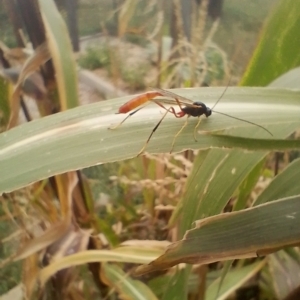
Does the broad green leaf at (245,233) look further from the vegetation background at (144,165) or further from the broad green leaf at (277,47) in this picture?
the broad green leaf at (277,47)

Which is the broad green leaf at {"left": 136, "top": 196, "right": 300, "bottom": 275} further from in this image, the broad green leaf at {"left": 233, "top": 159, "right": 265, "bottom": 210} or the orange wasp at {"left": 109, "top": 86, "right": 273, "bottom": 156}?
the broad green leaf at {"left": 233, "top": 159, "right": 265, "bottom": 210}

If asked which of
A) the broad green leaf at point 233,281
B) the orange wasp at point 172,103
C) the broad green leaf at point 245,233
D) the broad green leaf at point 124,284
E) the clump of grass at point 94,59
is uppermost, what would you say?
the orange wasp at point 172,103

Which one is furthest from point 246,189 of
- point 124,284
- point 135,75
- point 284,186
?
point 135,75

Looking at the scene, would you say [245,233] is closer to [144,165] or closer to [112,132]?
[112,132]

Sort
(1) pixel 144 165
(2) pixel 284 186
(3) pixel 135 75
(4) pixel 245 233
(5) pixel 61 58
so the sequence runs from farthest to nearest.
A: (3) pixel 135 75, (1) pixel 144 165, (5) pixel 61 58, (2) pixel 284 186, (4) pixel 245 233

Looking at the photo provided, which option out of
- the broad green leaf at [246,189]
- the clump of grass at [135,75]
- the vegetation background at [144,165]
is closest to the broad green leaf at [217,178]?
the vegetation background at [144,165]

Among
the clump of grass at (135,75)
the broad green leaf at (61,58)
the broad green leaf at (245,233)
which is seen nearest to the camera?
the broad green leaf at (245,233)

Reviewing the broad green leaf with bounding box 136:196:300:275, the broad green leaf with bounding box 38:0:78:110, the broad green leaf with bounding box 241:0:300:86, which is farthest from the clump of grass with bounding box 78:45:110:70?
the broad green leaf with bounding box 136:196:300:275
